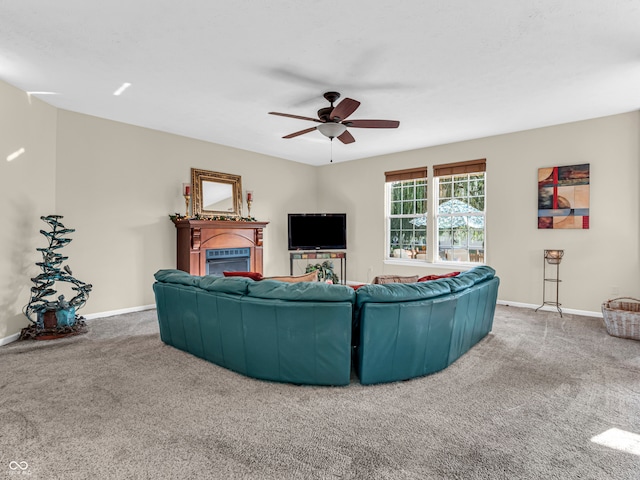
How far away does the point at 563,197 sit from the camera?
15.9 ft

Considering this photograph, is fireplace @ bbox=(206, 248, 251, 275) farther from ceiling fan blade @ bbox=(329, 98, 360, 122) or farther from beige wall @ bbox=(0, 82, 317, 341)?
ceiling fan blade @ bbox=(329, 98, 360, 122)

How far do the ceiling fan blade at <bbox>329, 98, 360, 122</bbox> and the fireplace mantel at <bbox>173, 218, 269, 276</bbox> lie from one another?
273 centimetres

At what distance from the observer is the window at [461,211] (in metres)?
5.67

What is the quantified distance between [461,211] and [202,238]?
4222mm

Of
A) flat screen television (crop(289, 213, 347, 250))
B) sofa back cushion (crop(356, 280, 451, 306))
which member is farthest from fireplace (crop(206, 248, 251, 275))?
sofa back cushion (crop(356, 280, 451, 306))

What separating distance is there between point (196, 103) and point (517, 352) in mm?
4302

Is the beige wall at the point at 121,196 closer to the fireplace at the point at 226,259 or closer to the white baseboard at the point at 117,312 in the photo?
the white baseboard at the point at 117,312

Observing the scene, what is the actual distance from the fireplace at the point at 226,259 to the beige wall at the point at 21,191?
2116 millimetres

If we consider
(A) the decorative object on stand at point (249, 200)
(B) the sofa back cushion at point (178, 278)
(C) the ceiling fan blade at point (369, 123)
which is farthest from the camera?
(A) the decorative object on stand at point (249, 200)

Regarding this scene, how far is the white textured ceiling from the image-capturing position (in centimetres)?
238

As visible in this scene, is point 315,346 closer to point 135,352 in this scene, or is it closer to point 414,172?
point 135,352

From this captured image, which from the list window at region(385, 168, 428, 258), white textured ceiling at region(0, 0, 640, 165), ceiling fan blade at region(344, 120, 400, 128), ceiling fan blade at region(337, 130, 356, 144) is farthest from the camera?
window at region(385, 168, 428, 258)

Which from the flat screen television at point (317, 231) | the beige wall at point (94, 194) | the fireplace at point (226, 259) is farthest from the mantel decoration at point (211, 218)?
the flat screen television at point (317, 231)

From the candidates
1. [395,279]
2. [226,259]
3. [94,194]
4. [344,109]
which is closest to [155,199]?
[94,194]
